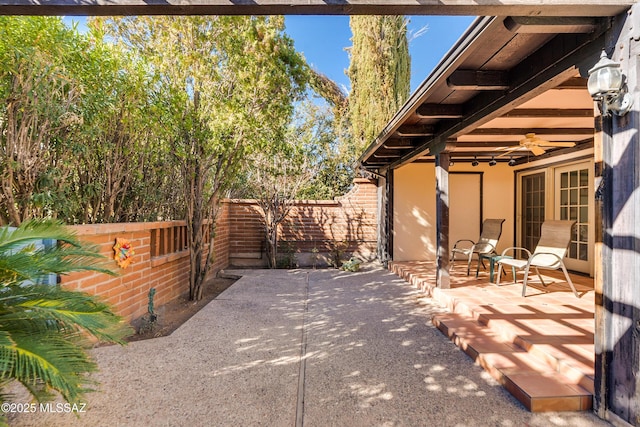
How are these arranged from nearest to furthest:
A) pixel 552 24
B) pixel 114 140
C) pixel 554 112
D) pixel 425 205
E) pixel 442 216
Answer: pixel 552 24 < pixel 114 140 < pixel 554 112 < pixel 442 216 < pixel 425 205

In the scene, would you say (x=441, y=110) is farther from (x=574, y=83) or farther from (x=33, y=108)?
(x=33, y=108)

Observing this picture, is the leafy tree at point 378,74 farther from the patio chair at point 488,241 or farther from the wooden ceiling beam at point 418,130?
the wooden ceiling beam at point 418,130

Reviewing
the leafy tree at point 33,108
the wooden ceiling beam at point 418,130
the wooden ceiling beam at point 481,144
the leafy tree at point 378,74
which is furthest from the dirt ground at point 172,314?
the leafy tree at point 378,74

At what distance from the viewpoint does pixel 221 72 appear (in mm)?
4973

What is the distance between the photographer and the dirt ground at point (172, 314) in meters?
3.70

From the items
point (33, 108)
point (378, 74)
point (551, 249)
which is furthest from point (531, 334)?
point (378, 74)

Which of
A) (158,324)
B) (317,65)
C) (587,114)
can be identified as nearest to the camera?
(158,324)

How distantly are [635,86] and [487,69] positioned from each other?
150cm

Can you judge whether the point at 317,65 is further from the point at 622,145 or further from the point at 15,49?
the point at 622,145

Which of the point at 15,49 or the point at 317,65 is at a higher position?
the point at 317,65

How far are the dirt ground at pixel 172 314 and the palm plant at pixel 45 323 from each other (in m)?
2.14

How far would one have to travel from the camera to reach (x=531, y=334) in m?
3.09

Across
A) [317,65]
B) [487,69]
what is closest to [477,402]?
[487,69]

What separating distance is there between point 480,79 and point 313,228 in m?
5.91
